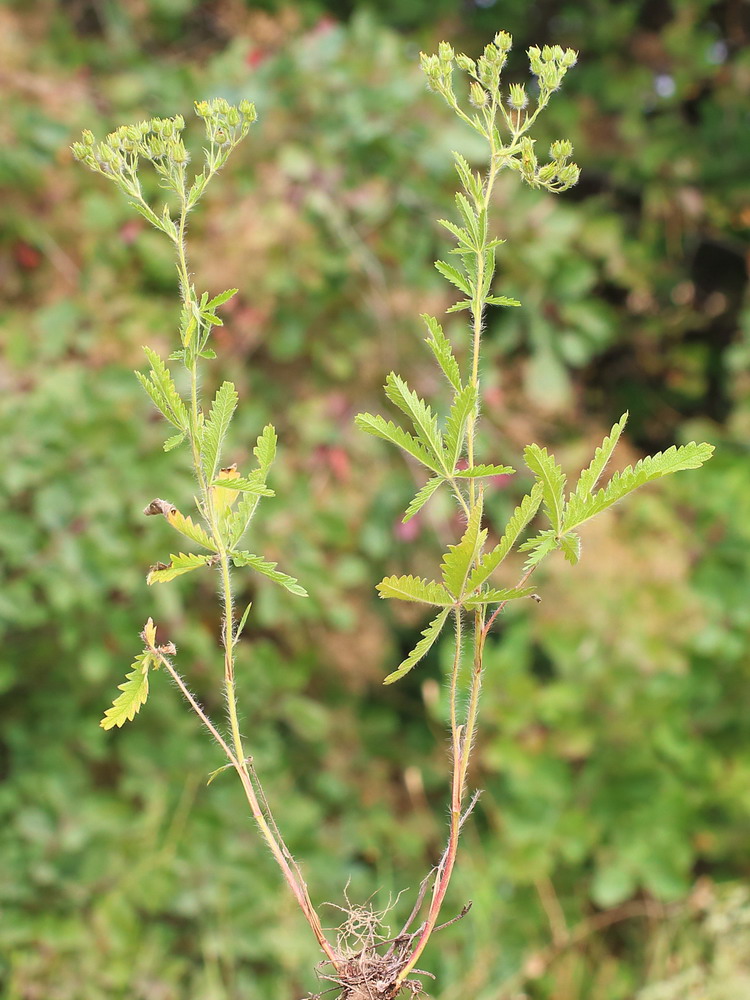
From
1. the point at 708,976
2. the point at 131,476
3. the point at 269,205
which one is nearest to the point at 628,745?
the point at 708,976

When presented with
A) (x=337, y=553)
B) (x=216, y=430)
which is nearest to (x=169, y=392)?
(x=216, y=430)

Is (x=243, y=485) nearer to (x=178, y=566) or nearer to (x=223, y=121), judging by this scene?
(x=178, y=566)

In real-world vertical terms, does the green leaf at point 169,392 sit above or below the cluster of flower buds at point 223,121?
below

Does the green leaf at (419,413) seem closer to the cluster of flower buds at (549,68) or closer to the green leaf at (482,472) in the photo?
the green leaf at (482,472)

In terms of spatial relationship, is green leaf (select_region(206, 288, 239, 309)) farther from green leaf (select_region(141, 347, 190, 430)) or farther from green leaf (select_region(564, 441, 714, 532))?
green leaf (select_region(564, 441, 714, 532))

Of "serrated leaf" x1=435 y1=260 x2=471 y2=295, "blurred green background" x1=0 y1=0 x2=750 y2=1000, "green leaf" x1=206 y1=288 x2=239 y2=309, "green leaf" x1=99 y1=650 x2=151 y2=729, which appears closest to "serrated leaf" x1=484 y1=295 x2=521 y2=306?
"serrated leaf" x1=435 y1=260 x2=471 y2=295

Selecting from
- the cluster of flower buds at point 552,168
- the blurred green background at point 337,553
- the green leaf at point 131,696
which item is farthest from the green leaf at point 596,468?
the blurred green background at point 337,553
